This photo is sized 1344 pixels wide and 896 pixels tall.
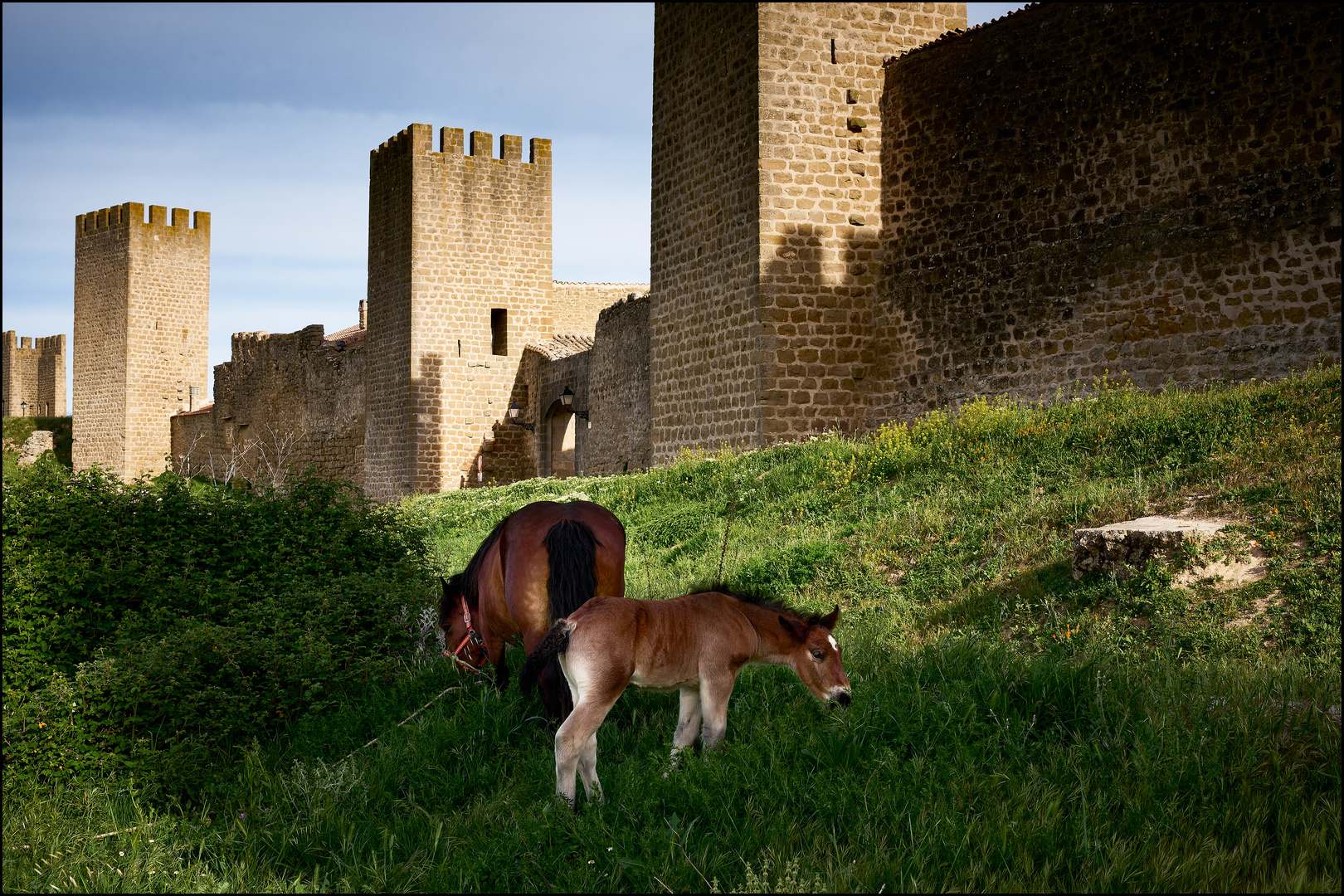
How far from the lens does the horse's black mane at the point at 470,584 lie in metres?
5.99

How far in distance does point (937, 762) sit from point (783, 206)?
1058cm

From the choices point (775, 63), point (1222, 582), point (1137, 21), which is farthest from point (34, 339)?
point (1222, 582)

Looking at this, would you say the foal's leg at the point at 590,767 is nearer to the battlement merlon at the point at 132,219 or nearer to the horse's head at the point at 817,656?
the horse's head at the point at 817,656

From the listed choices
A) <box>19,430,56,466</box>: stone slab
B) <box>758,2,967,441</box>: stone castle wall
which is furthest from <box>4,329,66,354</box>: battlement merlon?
<box>758,2,967,441</box>: stone castle wall

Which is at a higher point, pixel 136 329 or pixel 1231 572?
pixel 136 329

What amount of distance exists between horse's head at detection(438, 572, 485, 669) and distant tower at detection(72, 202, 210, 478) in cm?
3484

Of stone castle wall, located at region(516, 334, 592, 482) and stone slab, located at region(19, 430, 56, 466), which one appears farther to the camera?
stone slab, located at region(19, 430, 56, 466)

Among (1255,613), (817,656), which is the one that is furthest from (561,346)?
(817,656)

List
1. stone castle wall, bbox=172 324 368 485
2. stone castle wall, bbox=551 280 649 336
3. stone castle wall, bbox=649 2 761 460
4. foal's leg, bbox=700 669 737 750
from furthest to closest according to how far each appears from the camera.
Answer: stone castle wall, bbox=551 280 649 336 < stone castle wall, bbox=172 324 368 485 < stone castle wall, bbox=649 2 761 460 < foal's leg, bbox=700 669 737 750

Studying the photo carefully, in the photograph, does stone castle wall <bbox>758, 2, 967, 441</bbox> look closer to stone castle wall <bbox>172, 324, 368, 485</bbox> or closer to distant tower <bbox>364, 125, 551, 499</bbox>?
distant tower <bbox>364, 125, 551, 499</bbox>

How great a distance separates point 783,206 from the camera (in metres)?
14.0

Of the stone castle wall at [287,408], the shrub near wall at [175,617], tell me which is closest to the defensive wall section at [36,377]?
the stone castle wall at [287,408]

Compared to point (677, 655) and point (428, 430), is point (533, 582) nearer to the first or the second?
point (677, 655)

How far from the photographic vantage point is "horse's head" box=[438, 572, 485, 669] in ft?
20.1
